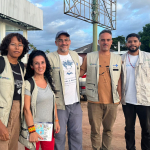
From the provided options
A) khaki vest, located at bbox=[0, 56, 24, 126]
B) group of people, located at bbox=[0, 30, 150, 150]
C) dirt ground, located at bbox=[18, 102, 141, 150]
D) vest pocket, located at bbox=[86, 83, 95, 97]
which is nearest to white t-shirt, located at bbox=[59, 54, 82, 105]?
group of people, located at bbox=[0, 30, 150, 150]

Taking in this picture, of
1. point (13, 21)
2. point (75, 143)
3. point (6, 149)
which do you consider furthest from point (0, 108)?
point (13, 21)

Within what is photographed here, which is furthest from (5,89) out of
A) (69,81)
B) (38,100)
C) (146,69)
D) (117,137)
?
(117,137)

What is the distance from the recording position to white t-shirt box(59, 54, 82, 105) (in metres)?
3.07

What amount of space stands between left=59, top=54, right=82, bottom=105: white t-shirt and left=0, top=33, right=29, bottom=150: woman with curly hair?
79 centimetres

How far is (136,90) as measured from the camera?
3432 millimetres

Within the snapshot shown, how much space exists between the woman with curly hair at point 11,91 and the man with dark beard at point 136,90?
1.99m

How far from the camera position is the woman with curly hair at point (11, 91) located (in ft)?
7.27

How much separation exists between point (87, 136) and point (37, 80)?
8.70ft

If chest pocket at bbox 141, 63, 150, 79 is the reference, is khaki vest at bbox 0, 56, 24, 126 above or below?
below

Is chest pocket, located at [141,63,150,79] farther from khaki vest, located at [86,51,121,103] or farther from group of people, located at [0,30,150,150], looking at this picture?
khaki vest, located at [86,51,121,103]

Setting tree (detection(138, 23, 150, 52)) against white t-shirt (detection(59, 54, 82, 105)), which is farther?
tree (detection(138, 23, 150, 52))

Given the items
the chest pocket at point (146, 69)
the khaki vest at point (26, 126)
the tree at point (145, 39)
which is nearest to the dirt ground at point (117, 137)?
the chest pocket at point (146, 69)

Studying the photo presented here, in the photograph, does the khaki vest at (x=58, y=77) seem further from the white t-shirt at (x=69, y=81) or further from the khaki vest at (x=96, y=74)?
the khaki vest at (x=96, y=74)

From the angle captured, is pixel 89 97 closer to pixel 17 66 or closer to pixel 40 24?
pixel 17 66
